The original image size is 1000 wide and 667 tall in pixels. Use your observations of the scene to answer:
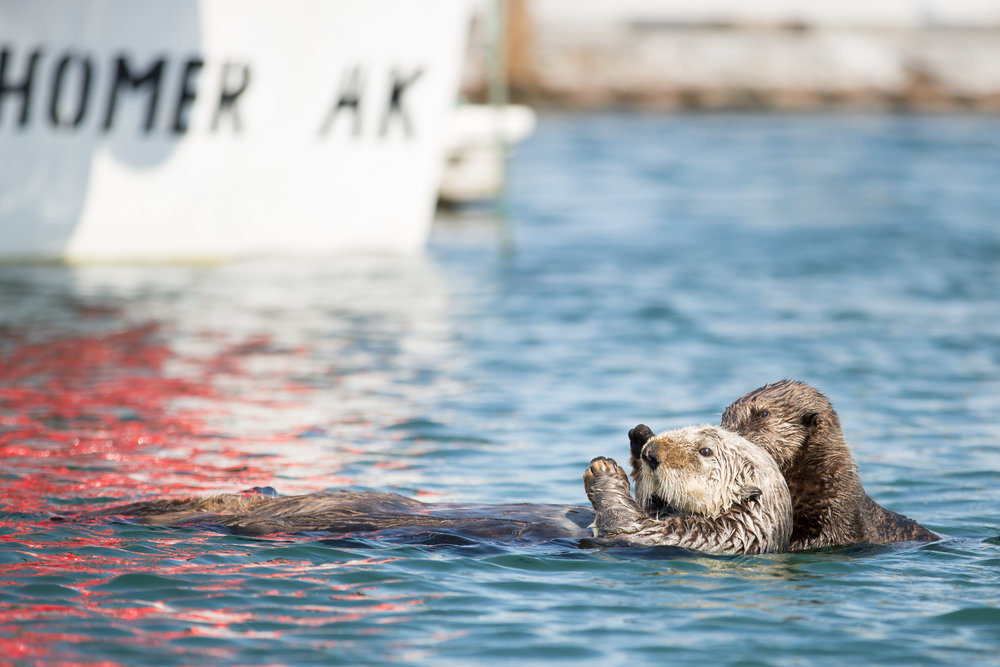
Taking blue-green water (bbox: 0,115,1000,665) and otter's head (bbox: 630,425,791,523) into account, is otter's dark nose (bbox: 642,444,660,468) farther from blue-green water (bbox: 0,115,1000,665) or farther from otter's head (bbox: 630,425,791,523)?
blue-green water (bbox: 0,115,1000,665)

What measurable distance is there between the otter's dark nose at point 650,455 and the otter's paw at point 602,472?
5.8 inches

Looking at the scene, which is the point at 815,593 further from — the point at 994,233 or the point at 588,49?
the point at 588,49

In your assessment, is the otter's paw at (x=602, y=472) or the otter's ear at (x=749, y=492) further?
the otter's paw at (x=602, y=472)

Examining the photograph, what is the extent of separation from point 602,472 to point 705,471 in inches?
14.1

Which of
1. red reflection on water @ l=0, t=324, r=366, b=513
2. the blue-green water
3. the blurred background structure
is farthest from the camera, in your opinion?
the blurred background structure

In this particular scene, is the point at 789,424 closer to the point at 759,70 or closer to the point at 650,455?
the point at 650,455

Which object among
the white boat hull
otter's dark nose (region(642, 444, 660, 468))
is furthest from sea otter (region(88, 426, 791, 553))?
the white boat hull

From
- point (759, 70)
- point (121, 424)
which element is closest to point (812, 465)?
point (121, 424)

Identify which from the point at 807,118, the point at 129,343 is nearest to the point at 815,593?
the point at 129,343

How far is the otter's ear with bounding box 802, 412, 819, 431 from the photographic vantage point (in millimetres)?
4760

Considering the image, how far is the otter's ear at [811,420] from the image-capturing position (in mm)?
4760

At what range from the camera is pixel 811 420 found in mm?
4770

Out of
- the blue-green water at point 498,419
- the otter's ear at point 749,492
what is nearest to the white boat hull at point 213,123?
the blue-green water at point 498,419

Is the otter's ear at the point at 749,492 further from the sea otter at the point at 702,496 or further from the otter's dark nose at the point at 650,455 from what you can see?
the otter's dark nose at the point at 650,455
